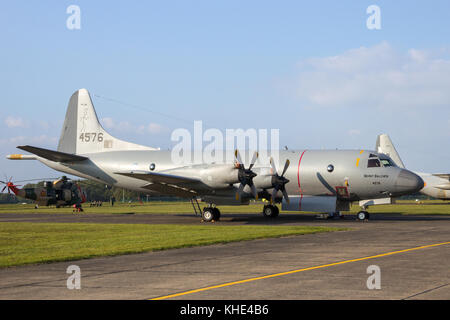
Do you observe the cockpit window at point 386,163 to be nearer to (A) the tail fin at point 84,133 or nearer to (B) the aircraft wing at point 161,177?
(B) the aircraft wing at point 161,177

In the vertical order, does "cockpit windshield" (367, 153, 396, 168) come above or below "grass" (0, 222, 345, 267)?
above

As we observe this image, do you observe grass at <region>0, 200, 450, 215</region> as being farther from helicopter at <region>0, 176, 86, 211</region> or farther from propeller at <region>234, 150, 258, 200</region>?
propeller at <region>234, 150, 258, 200</region>

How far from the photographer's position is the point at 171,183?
3666 cm

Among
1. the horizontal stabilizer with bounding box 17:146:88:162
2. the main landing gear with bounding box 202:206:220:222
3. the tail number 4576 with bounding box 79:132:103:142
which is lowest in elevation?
the main landing gear with bounding box 202:206:220:222

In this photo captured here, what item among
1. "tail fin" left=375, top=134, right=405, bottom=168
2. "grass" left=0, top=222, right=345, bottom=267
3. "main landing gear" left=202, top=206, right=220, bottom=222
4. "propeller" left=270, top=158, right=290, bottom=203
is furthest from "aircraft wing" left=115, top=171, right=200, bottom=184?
"tail fin" left=375, top=134, right=405, bottom=168

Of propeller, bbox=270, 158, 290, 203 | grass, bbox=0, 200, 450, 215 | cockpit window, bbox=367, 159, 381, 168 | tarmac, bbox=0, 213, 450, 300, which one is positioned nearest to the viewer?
tarmac, bbox=0, 213, 450, 300

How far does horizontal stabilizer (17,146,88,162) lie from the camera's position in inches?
1519

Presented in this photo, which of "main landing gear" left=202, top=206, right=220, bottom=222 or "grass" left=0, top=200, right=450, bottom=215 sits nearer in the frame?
"main landing gear" left=202, top=206, right=220, bottom=222

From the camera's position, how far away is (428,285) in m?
11.3

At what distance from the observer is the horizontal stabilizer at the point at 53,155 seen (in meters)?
38.6
